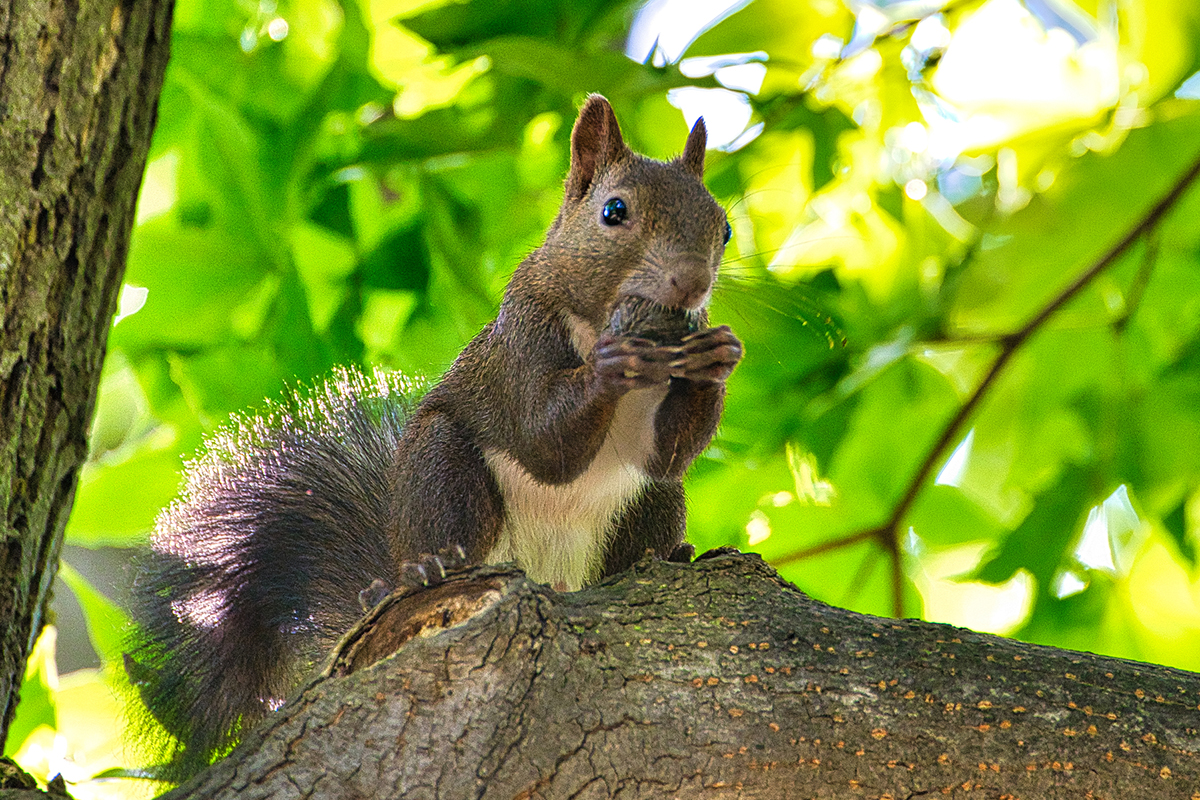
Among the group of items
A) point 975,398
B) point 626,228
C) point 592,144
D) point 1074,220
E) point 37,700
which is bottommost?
point 975,398

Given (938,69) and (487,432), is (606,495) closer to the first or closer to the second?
(487,432)

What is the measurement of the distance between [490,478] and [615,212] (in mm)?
477

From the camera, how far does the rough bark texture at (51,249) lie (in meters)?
1.62

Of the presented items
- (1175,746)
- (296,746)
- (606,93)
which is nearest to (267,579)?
(296,746)

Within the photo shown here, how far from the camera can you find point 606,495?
1941 millimetres

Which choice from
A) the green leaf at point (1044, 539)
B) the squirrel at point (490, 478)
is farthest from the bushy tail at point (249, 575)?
the green leaf at point (1044, 539)

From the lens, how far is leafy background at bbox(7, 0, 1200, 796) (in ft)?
7.75

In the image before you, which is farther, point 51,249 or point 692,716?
point 51,249

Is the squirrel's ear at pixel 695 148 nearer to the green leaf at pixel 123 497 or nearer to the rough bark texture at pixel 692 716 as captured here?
the rough bark texture at pixel 692 716

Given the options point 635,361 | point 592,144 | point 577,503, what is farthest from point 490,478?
point 592,144

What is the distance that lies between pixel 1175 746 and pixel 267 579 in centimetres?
145

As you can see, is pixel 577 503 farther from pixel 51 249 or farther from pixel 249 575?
pixel 51 249

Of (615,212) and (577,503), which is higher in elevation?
(615,212)

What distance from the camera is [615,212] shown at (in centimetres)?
184
